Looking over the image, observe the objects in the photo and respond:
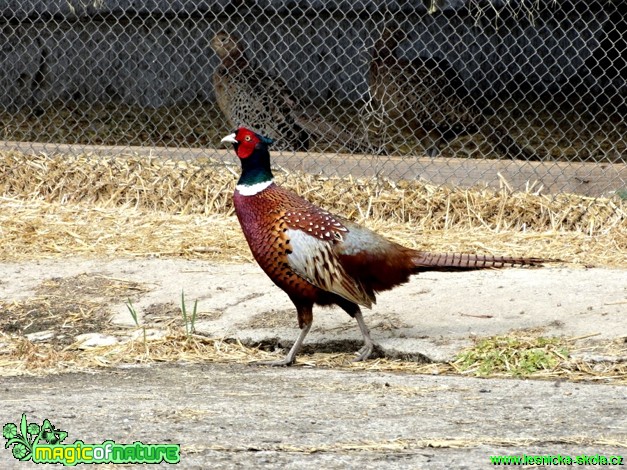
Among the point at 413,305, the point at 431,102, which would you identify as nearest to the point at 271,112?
the point at 431,102

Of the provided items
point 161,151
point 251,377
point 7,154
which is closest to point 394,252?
point 251,377

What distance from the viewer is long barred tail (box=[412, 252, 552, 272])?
16.5ft

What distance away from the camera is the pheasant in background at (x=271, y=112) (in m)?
9.55

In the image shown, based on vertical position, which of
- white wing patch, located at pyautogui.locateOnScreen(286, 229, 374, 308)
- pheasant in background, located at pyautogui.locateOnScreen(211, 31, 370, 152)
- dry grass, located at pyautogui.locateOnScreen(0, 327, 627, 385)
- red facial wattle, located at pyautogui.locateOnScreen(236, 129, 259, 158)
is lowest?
dry grass, located at pyautogui.locateOnScreen(0, 327, 627, 385)

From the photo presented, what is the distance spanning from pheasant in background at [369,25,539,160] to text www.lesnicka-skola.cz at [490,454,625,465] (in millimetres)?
6025

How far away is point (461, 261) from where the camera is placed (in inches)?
200

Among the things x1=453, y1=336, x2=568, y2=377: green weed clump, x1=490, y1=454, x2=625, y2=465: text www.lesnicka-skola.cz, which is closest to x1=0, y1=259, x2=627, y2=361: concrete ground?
x1=453, y1=336, x2=568, y2=377: green weed clump

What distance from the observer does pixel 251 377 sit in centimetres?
472

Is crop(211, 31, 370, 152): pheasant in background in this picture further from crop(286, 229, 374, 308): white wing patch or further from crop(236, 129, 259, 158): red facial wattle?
crop(286, 229, 374, 308): white wing patch

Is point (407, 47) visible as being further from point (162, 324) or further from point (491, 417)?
point (491, 417)

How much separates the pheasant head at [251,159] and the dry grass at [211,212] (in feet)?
5.76

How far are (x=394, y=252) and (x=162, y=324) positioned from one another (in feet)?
4.45

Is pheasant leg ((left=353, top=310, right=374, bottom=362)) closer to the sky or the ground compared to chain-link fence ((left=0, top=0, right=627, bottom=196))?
closer to the ground

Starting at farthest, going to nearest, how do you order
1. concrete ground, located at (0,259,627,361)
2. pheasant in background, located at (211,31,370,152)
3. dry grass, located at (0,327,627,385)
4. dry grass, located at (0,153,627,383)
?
pheasant in background, located at (211,31,370,152) < dry grass, located at (0,153,627,383) < concrete ground, located at (0,259,627,361) < dry grass, located at (0,327,627,385)
